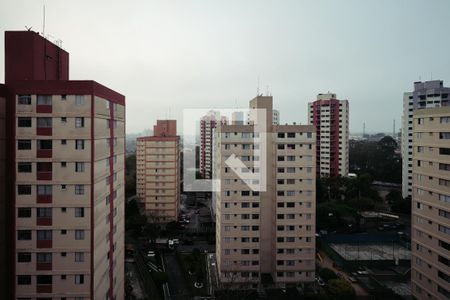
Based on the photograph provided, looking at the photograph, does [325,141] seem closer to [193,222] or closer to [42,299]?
[193,222]

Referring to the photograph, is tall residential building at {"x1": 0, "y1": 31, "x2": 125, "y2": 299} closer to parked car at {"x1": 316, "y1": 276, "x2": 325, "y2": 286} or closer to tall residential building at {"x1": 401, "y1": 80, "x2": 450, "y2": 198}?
parked car at {"x1": 316, "y1": 276, "x2": 325, "y2": 286}

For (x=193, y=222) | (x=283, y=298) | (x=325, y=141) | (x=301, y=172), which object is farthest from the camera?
(x=325, y=141)

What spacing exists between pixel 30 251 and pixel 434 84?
127ft

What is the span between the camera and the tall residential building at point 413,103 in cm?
3303

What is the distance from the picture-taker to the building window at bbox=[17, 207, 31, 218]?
9477mm

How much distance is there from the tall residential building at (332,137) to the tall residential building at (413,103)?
649cm

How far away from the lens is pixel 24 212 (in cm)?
950

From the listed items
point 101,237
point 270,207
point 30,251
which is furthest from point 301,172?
point 30,251

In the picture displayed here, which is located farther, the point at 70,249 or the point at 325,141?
the point at 325,141

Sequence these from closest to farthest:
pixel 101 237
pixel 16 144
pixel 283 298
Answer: pixel 16 144 < pixel 101 237 < pixel 283 298

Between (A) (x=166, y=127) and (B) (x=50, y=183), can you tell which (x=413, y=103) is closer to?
(A) (x=166, y=127)

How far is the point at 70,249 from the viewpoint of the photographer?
31.2ft

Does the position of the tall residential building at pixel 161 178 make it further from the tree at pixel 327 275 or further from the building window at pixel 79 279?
the building window at pixel 79 279

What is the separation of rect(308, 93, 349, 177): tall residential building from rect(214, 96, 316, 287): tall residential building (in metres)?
22.1
